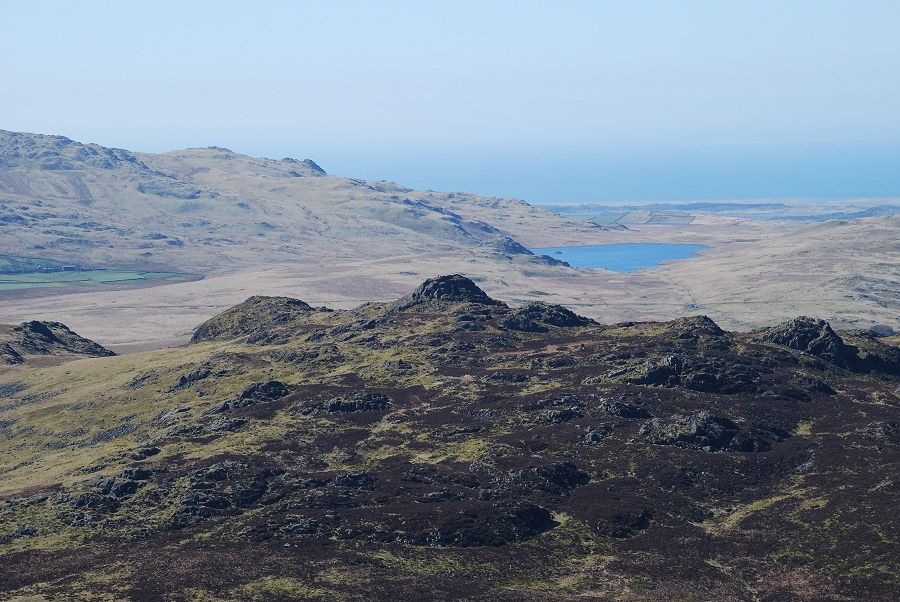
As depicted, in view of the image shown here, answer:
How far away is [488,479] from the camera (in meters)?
137

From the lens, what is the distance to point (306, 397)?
17738cm

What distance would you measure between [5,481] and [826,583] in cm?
11668

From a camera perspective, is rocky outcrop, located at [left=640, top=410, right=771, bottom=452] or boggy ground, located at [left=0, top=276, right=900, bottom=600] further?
rocky outcrop, located at [left=640, top=410, right=771, bottom=452]

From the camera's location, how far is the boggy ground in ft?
359

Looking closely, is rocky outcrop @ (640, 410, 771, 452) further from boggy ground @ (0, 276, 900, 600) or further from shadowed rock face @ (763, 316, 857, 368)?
shadowed rock face @ (763, 316, 857, 368)

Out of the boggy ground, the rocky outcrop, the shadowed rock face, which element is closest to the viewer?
the boggy ground

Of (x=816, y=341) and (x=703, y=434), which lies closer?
(x=703, y=434)

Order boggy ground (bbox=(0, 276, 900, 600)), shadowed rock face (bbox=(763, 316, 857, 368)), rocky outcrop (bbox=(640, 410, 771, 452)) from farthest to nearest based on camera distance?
1. shadowed rock face (bbox=(763, 316, 857, 368))
2. rocky outcrop (bbox=(640, 410, 771, 452))
3. boggy ground (bbox=(0, 276, 900, 600))

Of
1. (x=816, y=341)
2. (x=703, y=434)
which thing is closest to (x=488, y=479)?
(x=703, y=434)

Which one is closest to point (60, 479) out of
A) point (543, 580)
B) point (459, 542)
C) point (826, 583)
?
point (459, 542)

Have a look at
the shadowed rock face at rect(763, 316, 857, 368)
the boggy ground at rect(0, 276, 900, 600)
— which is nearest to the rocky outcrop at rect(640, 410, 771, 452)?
the boggy ground at rect(0, 276, 900, 600)

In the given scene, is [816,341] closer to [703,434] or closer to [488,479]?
[703,434]

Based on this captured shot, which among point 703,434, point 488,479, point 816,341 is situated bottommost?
point 488,479

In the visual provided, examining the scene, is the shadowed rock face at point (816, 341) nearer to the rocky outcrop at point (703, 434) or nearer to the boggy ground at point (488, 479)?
the boggy ground at point (488, 479)
